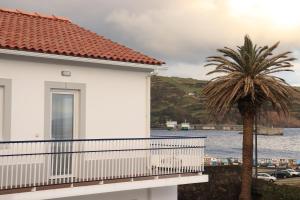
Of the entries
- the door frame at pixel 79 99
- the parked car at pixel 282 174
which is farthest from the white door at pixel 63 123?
the parked car at pixel 282 174

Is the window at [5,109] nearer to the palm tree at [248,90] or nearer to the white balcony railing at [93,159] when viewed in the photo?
the white balcony railing at [93,159]

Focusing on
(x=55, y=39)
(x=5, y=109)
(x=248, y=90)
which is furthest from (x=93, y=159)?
(x=248, y=90)

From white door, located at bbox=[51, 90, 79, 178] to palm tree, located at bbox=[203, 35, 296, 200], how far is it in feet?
37.3

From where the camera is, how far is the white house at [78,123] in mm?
13359

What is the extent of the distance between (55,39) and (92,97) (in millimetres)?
2286

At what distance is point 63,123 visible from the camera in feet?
49.1

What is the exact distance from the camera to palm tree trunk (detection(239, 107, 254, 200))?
82.1 ft

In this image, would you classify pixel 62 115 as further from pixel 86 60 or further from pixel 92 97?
pixel 86 60

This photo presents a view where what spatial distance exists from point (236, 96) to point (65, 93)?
40.1 ft

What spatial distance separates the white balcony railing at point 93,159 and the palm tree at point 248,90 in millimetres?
8956

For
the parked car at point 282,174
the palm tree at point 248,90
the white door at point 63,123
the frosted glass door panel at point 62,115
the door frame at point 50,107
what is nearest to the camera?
the white door at point 63,123

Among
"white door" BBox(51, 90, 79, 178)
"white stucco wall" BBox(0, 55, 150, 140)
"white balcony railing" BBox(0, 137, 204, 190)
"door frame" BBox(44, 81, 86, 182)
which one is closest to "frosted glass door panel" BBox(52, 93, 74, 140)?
"white door" BBox(51, 90, 79, 178)

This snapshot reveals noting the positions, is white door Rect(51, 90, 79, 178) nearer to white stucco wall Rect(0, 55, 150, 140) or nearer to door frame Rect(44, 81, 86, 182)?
door frame Rect(44, 81, 86, 182)

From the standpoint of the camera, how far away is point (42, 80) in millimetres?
14398
